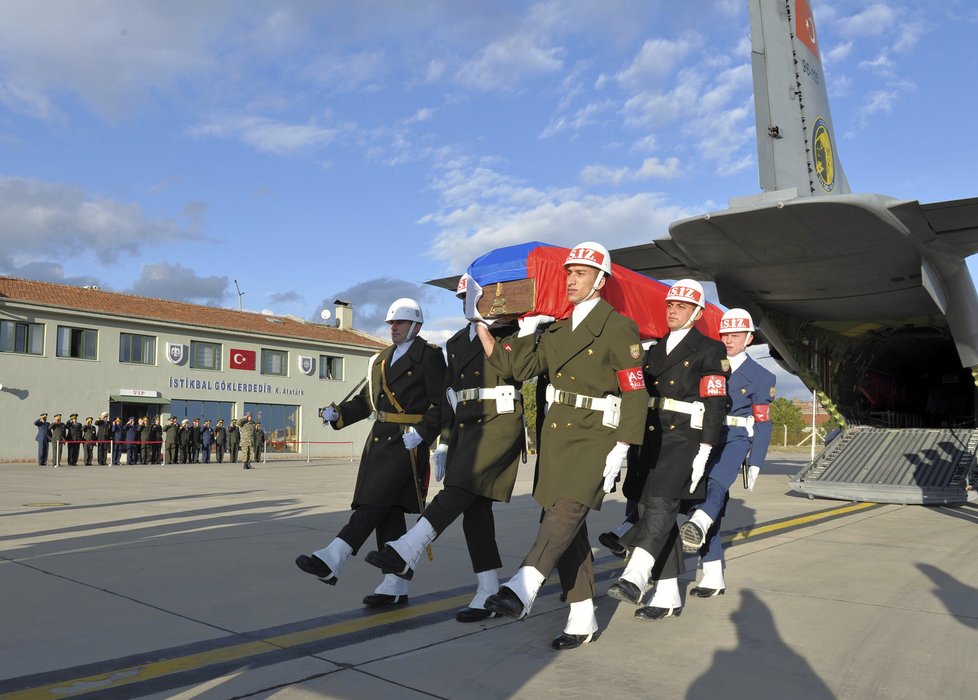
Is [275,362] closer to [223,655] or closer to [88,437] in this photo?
[88,437]

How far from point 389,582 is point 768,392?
11.2ft

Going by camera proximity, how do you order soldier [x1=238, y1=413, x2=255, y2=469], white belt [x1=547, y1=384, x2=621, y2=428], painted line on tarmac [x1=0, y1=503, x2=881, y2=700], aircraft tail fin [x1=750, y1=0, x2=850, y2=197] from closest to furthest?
painted line on tarmac [x1=0, y1=503, x2=881, y2=700], white belt [x1=547, y1=384, x2=621, y2=428], aircraft tail fin [x1=750, y1=0, x2=850, y2=197], soldier [x1=238, y1=413, x2=255, y2=469]

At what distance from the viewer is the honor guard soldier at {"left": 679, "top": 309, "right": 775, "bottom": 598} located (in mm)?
5054

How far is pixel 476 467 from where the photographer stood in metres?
4.22

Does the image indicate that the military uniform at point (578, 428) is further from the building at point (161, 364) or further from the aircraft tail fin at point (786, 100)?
the building at point (161, 364)

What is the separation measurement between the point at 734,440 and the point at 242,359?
31607 millimetres

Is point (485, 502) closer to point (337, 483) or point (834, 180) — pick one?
point (337, 483)

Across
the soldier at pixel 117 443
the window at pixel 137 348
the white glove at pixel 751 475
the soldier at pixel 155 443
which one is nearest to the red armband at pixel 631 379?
the white glove at pixel 751 475

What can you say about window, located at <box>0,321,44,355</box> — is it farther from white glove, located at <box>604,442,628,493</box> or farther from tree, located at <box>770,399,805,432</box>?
tree, located at <box>770,399,805,432</box>

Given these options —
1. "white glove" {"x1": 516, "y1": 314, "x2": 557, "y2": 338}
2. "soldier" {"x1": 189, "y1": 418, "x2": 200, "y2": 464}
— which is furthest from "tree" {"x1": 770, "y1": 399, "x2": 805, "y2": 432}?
"white glove" {"x1": 516, "y1": 314, "x2": 557, "y2": 338}

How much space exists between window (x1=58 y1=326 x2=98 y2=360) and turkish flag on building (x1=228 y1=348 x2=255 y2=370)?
582 cm

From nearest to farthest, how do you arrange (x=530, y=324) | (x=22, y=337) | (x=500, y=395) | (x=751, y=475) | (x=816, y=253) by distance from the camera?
(x=500, y=395) < (x=530, y=324) < (x=751, y=475) < (x=816, y=253) < (x=22, y=337)

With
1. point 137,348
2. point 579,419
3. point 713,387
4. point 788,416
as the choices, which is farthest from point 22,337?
point 788,416

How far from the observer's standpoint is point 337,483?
15.0 meters
